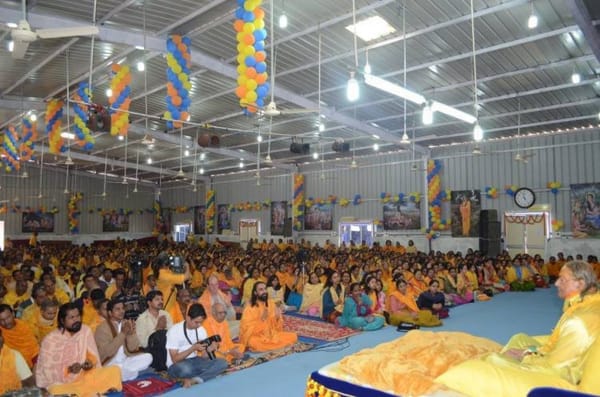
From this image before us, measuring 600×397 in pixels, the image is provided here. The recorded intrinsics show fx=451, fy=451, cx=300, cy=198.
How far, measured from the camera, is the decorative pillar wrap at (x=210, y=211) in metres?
24.2

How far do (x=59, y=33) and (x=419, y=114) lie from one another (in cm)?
1061

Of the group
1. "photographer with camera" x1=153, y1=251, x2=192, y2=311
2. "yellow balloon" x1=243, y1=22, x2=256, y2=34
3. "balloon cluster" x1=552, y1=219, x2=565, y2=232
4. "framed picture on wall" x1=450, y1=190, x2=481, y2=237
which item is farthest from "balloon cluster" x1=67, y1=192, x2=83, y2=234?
"balloon cluster" x1=552, y1=219, x2=565, y2=232

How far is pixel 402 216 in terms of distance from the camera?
16.6 m

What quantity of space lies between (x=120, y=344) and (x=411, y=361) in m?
2.85

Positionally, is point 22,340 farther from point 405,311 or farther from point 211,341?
point 405,311

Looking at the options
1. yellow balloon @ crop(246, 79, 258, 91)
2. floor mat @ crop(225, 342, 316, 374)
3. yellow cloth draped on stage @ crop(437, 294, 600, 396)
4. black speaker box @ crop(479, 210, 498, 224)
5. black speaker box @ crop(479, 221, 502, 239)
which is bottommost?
floor mat @ crop(225, 342, 316, 374)

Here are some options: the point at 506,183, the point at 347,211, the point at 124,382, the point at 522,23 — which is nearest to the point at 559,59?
the point at 522,23

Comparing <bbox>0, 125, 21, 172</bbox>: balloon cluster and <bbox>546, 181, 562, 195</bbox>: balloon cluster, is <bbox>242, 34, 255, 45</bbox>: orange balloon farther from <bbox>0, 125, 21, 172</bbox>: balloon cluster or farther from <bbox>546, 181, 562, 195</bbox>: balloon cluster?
<bbox>546, 181, 562, 195</bbox>: balloon cluster

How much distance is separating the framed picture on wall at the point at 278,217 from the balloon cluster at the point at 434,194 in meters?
7.33

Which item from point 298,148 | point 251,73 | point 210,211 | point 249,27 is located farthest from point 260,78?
point 210,211

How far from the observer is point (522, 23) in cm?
775

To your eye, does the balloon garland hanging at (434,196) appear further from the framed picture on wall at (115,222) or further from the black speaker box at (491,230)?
the framed picture on wall at (115,222)

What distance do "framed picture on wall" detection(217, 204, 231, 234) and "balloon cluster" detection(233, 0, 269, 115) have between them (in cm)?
1813

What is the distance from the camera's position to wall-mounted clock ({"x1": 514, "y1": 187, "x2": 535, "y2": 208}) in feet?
45.1
